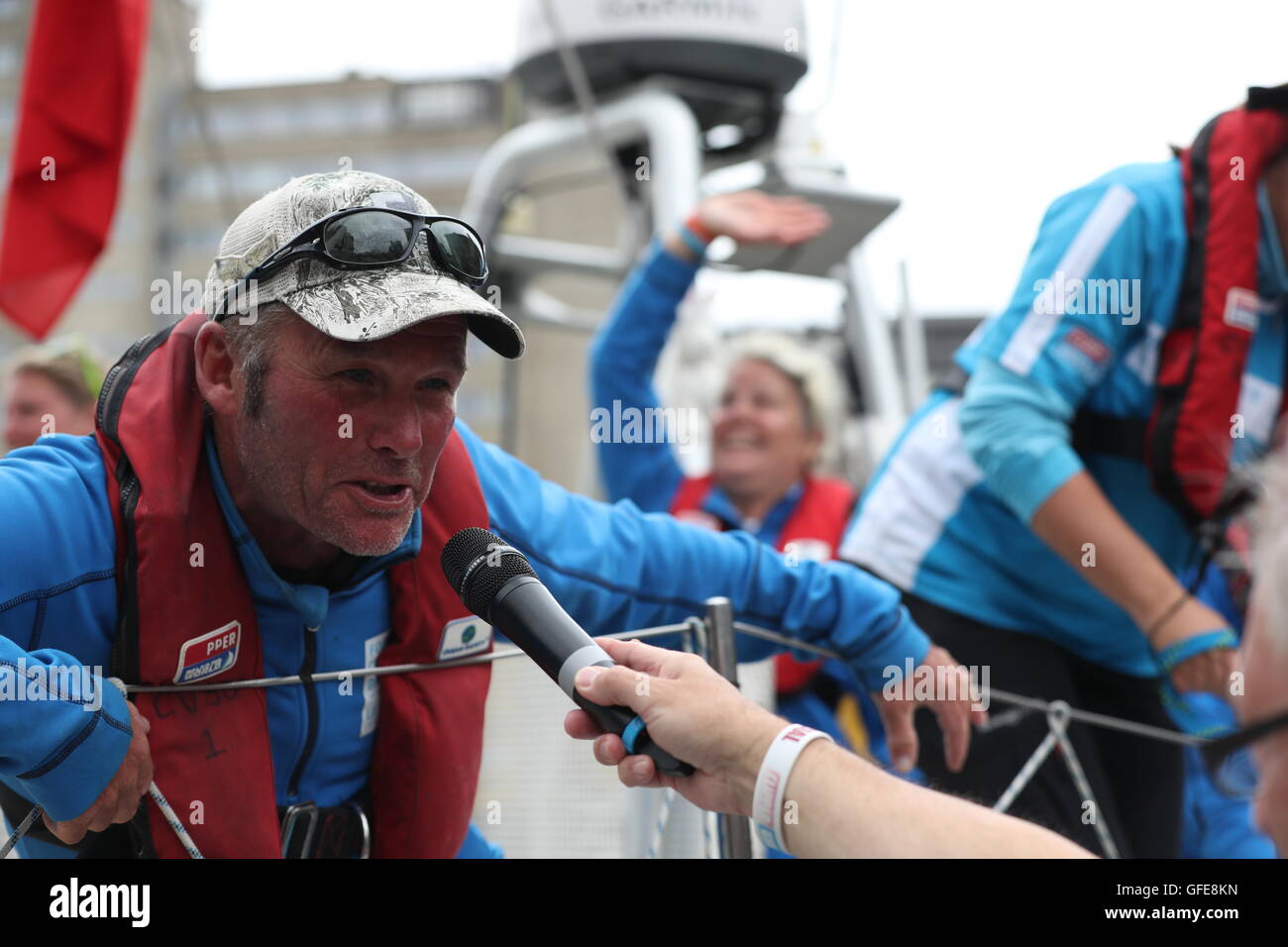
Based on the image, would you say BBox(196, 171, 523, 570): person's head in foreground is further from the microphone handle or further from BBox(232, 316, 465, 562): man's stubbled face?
the microphone handle

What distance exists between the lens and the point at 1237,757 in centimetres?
113

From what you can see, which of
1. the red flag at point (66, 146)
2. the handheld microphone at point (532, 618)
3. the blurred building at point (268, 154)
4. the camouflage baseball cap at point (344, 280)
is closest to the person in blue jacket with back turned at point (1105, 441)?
the camouflage baseball cap at point (344, 280)

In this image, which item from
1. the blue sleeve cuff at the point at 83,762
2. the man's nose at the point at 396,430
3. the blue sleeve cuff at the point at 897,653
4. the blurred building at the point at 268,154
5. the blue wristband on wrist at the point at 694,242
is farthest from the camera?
the blurred building at the point at 268,154

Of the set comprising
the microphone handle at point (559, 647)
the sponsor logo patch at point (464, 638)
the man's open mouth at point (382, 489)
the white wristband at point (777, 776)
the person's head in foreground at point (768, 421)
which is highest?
the man's open mouth at point (382, 489)

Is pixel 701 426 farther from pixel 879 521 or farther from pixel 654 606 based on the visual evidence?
pixel 654 606

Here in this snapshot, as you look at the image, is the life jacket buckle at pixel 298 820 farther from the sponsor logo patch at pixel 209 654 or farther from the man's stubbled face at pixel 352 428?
the man's stubbled face at pixel 352 428

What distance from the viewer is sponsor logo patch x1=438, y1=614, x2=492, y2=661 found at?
2.17 meters

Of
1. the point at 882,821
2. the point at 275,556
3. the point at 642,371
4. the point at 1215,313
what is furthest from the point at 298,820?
the point at 642,371

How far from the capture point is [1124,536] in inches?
103

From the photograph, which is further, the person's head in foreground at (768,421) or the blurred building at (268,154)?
the blurred building at (268,154)

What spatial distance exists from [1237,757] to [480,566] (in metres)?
0.94

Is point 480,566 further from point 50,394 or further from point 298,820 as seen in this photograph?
point 50,394

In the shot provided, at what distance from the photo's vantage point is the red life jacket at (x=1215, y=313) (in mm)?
2660
